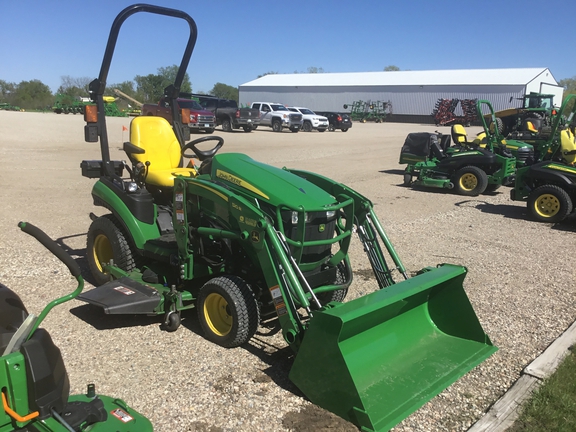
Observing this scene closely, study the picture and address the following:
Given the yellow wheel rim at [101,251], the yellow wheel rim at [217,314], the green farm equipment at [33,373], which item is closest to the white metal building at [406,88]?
the yellow wheel rim at [101,251]

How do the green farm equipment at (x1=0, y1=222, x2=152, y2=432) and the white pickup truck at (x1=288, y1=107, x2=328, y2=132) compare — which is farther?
the white pickup truck at (x1=288, y1=107, x2=328, y2=132)

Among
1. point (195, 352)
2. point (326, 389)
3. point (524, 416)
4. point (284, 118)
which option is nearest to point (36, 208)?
point (195, 352)

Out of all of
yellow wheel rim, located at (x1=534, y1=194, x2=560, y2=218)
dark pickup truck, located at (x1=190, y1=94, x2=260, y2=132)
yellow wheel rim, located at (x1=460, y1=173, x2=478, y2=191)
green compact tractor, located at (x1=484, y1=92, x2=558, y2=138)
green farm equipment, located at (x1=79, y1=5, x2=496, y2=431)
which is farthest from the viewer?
dark pickup truck, located at (x1=190, y1=94, x2=260, y2=132)

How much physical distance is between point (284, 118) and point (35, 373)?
95.3 feet

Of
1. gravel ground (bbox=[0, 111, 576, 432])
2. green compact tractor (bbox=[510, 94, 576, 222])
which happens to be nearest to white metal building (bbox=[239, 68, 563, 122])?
green compact tractor (bbox=[510, 94, 576, 222])

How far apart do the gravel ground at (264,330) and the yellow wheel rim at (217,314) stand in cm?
15

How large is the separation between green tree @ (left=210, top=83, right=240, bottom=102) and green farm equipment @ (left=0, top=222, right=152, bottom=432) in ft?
288

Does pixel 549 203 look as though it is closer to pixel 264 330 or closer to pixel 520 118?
pixel 264 330

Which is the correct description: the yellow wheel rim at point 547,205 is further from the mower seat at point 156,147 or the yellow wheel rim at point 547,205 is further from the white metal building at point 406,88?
the white metal building at point 406,88

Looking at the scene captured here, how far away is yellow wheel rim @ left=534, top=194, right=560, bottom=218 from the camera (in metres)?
9.09

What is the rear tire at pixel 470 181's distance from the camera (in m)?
11.6

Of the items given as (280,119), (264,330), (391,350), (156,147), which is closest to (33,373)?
(391,350)

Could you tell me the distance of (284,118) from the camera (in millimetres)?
30344

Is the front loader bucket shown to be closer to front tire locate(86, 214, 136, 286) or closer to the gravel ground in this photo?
the gravel ground
